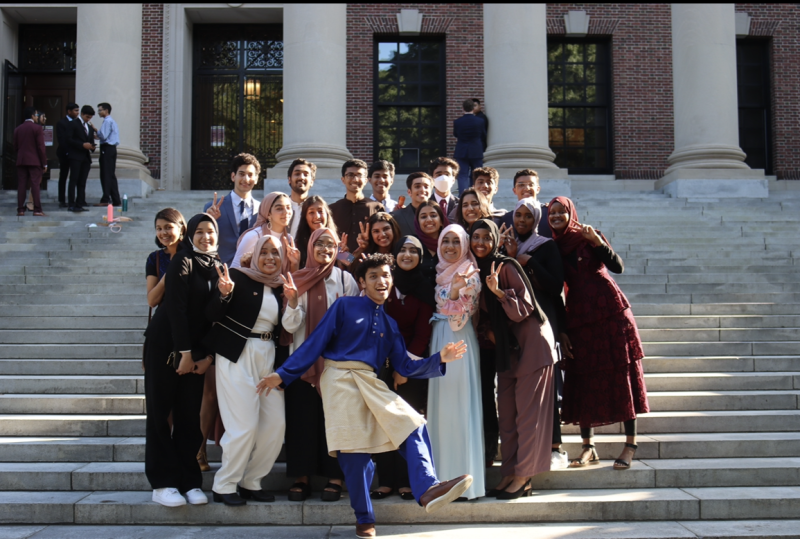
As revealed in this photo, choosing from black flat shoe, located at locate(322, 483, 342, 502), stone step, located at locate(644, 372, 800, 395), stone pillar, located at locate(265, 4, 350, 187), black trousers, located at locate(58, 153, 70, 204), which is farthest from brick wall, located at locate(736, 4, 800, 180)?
black flat shoe, located at locate(322, 483, 342, 502)

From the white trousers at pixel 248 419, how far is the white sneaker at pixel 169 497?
229mm

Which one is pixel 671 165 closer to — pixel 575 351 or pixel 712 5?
pixel 712 5

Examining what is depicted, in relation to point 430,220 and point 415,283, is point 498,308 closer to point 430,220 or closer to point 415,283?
point 415,283

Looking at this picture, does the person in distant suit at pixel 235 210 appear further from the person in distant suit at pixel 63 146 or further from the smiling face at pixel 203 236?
the person in distant suit at pixel 63 146

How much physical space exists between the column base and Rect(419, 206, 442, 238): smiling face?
9.38m

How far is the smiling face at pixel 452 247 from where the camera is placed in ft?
16.6

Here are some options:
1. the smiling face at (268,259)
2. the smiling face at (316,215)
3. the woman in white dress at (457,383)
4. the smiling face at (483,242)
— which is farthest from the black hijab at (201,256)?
the smiling face at (483,242)

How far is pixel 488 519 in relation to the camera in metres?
4.89

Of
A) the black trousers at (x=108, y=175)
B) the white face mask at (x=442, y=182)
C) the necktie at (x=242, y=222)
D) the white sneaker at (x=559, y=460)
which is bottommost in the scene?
the white sneaker at (x=559, y=460)

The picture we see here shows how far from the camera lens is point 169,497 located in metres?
4.78

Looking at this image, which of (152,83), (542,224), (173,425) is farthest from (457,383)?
(152,83)

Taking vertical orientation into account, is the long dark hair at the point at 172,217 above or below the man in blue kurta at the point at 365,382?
above

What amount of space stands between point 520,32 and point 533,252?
951 cm

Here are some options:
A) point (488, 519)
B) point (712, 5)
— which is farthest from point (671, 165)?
point (488, 519)
